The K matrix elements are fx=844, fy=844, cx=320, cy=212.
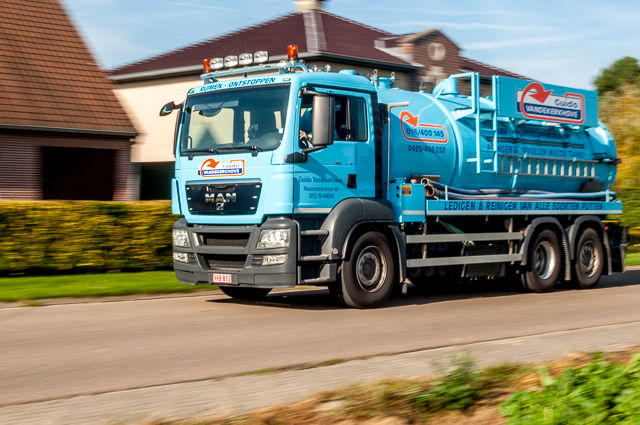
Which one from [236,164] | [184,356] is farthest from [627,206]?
[184,356]

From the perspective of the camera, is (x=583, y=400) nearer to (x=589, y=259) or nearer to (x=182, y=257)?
(x=182, y=257)

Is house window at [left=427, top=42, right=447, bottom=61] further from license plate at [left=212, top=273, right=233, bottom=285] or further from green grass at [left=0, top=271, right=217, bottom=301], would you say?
license plate at [left=212, top=273, right=233, bottom=285]

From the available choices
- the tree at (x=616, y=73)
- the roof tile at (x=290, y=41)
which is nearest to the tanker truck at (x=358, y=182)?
the roof tile at (x=290, y=41)

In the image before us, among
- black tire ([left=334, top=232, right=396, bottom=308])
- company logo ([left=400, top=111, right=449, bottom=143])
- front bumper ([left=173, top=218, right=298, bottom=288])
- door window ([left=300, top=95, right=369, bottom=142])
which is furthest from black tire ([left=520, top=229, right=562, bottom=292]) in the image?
front bumper ([left=173, top=218, right=298, bottom=288])

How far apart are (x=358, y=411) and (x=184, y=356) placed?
9.43ft

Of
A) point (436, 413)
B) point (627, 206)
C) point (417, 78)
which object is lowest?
point (436, 413)

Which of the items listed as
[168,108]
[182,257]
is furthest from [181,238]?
[168,108]

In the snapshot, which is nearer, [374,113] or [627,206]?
[374,113]

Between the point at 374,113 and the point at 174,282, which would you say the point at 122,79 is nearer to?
the point at 174,282

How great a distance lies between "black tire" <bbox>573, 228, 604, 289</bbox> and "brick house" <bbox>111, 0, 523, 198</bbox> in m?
12.4

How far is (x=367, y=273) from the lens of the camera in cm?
1161

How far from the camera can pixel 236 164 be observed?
36.4 feet

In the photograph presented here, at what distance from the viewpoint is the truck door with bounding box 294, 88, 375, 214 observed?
10875mm

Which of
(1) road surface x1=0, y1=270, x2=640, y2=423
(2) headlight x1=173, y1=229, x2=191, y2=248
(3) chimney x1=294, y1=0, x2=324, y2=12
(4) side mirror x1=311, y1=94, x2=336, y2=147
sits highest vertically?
(3) chimney x1=294, y1=0, x2=324, y2=12
